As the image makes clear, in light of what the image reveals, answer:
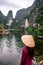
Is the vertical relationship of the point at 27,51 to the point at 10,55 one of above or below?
above

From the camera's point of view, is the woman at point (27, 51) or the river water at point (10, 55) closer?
the woman at point (27, 51)

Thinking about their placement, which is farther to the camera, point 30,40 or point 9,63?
point 9,63

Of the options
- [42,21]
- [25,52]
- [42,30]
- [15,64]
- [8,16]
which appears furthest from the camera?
[8,16]

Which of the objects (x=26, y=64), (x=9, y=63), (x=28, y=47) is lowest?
(x=9, y=63)

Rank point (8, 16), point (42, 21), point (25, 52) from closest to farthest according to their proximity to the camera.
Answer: point (25, 52)
point (42, 21)
point (8, 16)

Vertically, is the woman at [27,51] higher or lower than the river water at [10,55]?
higher

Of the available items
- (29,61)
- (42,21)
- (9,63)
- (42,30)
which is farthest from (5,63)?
(42,21)

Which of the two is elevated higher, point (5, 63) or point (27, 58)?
point (27, 58)

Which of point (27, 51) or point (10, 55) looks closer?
point (27, 51)

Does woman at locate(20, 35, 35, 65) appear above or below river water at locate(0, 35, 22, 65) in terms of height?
above

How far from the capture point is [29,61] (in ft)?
17.4

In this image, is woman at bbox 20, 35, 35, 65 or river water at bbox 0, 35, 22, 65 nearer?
woman at bbox 20, 35, 35, 65

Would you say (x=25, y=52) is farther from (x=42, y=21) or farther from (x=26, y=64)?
(x=42, y=21)

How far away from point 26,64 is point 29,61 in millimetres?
108
